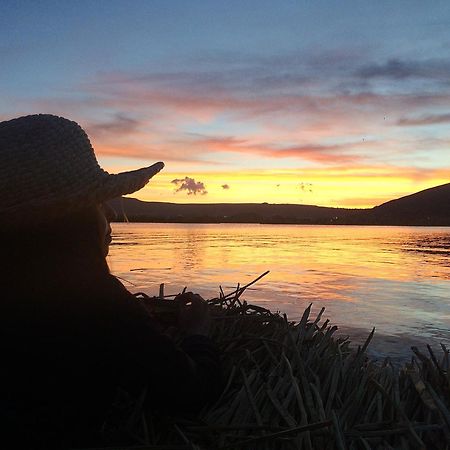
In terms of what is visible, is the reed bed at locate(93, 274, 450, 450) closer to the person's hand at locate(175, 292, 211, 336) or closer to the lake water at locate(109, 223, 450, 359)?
the person's hand at locate(175, 292, 211, 336)

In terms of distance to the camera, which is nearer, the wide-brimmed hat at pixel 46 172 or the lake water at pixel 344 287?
the wide-brimmed hat at pixel 46 172

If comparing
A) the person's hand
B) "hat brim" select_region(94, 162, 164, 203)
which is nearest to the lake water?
the person's hand

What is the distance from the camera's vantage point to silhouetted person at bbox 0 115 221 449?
2020 millimetres

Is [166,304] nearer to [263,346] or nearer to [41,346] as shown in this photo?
[263,346]

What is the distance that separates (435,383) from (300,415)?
0.91 meters

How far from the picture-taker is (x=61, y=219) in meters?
2.08

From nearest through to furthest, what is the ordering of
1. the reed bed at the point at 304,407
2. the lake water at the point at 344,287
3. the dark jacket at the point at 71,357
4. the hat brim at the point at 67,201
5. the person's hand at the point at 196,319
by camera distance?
the hat brim at the point at 67,201 < the dark jacket at the point at 71,357 < the reed bed at the point at 304,407 < the person's hand at the point at 196,319 < the lake water at the point at 344,287

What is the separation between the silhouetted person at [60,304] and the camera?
202cm

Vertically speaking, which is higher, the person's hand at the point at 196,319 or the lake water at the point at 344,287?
the person's hand at the point at 196,319

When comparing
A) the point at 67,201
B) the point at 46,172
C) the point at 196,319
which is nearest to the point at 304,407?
the point at 196,319

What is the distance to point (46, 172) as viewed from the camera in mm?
2027

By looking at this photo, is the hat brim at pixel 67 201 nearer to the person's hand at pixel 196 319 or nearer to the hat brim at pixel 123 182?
the hat brim at pixel 123 182

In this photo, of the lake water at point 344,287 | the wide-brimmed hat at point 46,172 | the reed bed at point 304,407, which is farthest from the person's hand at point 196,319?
the lake water at point 344,287

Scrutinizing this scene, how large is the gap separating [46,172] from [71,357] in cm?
70
